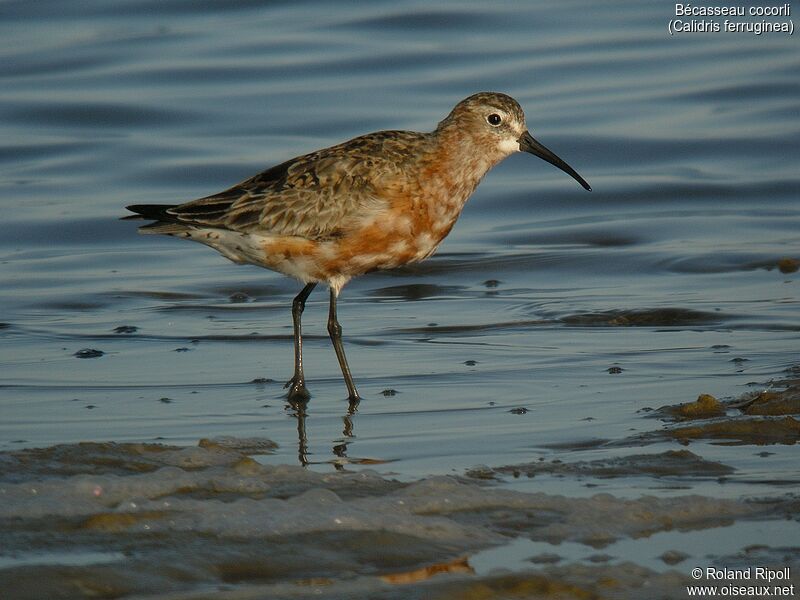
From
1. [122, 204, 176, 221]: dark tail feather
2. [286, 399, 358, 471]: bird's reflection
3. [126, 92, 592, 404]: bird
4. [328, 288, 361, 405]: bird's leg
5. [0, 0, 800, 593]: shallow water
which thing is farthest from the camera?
[122, 204, 176, 221]: dark tail feather

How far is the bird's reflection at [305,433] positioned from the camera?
23.7ft

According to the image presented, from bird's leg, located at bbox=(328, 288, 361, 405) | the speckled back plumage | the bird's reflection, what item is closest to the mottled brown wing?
the speckled back plumage

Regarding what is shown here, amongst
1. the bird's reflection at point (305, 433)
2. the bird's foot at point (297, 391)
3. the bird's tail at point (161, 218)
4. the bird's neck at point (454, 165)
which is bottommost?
the bird's reflection at point (305, 433)

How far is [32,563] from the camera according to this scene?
5.67 meters

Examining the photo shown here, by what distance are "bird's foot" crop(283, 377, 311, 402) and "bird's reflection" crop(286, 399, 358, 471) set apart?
0.05 meters

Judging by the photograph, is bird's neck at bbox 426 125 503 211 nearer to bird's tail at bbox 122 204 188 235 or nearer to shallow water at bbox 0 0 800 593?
shallow water at bbox 0 0 800 593

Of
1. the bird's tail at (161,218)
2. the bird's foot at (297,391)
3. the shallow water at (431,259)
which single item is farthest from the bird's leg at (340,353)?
the bird's tail at (161,218)

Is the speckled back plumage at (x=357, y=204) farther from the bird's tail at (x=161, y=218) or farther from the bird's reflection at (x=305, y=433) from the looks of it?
the bird's reflection at (x=305, y=433)

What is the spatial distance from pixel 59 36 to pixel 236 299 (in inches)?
433

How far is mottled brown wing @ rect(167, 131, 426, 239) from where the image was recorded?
29.6 feet

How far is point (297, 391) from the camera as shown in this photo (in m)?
8.55

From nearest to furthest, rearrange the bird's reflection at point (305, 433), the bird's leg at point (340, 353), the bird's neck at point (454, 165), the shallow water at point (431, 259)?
the bird's reflection at point (305, 433) < the shallow water at point (431, 259) < the bird's leg at point (340, 353) < the bird's neck at point (454, 165)

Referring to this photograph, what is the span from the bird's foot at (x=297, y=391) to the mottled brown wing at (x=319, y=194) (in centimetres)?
100

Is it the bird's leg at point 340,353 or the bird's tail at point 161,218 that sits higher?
the bird's tail at point 161,218
